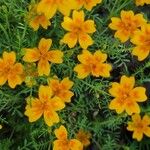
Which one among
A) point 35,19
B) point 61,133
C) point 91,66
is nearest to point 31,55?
point 35,19

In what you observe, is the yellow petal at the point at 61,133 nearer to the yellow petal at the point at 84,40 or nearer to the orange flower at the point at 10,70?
the orange flower at the point at 10,70

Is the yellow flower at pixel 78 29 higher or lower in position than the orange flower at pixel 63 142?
higher

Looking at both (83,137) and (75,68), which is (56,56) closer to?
(75,68)

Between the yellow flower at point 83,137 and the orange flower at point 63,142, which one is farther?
the yellow flower at point 83,137

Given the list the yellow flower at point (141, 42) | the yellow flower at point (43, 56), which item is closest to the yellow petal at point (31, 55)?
the yellow flower at point (43, 56)

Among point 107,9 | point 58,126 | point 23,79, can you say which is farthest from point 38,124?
point 107,9

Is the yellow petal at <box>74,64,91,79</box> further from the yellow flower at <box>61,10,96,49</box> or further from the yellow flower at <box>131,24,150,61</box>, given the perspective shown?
the yellow flower at <box>131,24,150,61</box>

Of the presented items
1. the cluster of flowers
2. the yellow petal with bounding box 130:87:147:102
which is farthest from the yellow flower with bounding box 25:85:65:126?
the yellow petal with bounding box 130:87:147:102
